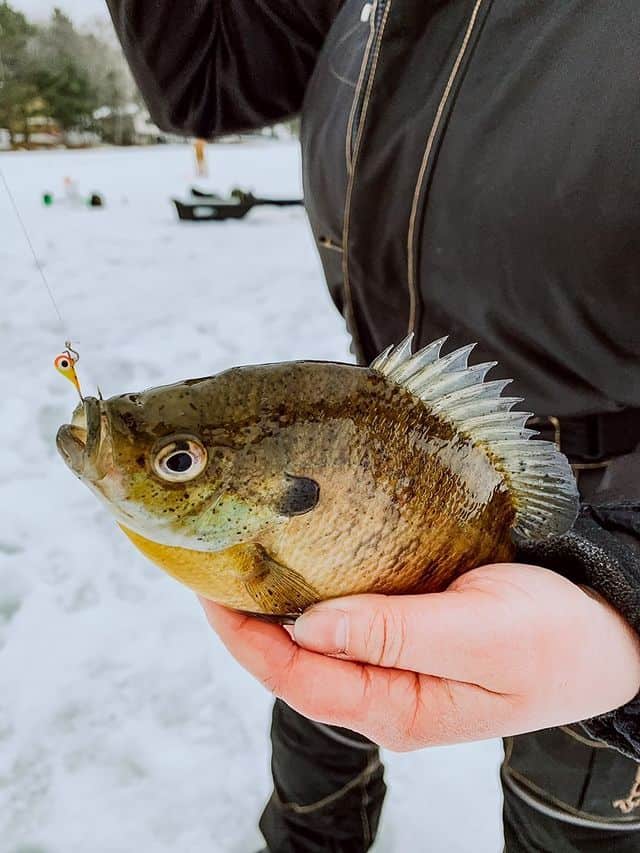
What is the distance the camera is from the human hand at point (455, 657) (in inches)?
24.5

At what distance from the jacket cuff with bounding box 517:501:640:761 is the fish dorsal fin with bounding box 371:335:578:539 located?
0.11ft

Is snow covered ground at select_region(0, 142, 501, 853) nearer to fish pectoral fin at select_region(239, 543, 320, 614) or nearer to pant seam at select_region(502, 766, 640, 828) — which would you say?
pant seam at select_region(502, 766, 640, 828)

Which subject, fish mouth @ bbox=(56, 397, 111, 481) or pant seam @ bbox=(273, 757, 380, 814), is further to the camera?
pant seam @ bbox=(273, 757, 380, 814)

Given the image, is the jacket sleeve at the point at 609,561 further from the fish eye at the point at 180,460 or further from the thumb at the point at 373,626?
the fish eye at the point at 180,460

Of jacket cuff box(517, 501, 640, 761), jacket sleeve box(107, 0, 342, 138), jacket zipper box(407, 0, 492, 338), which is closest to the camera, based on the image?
jacket cuff box(517, 501, 640, 761)

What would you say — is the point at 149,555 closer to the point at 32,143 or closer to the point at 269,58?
the point at 32,143

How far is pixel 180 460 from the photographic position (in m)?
0.59

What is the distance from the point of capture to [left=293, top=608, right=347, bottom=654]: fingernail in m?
0.62

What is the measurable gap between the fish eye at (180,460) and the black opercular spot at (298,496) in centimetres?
7

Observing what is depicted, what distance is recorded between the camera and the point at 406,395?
0.64 metres

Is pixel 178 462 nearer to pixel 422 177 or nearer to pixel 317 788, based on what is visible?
pixel 422 177

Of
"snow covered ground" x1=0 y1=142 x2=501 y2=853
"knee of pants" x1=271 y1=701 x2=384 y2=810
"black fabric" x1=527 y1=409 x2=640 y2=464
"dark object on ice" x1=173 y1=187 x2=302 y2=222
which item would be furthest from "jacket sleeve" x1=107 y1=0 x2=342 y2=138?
"dark object on ice" x1=173 y1=187 x2=302 y2=222

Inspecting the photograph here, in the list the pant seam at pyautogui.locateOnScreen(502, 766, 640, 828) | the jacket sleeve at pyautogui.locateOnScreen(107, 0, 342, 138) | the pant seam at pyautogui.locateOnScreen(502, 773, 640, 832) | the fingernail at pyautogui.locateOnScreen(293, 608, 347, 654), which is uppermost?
the jacket sleeve at pyautogui.locateOnScreen(107, 0, 342, 138)

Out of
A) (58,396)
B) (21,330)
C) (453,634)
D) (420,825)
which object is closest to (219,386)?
(453,634)
